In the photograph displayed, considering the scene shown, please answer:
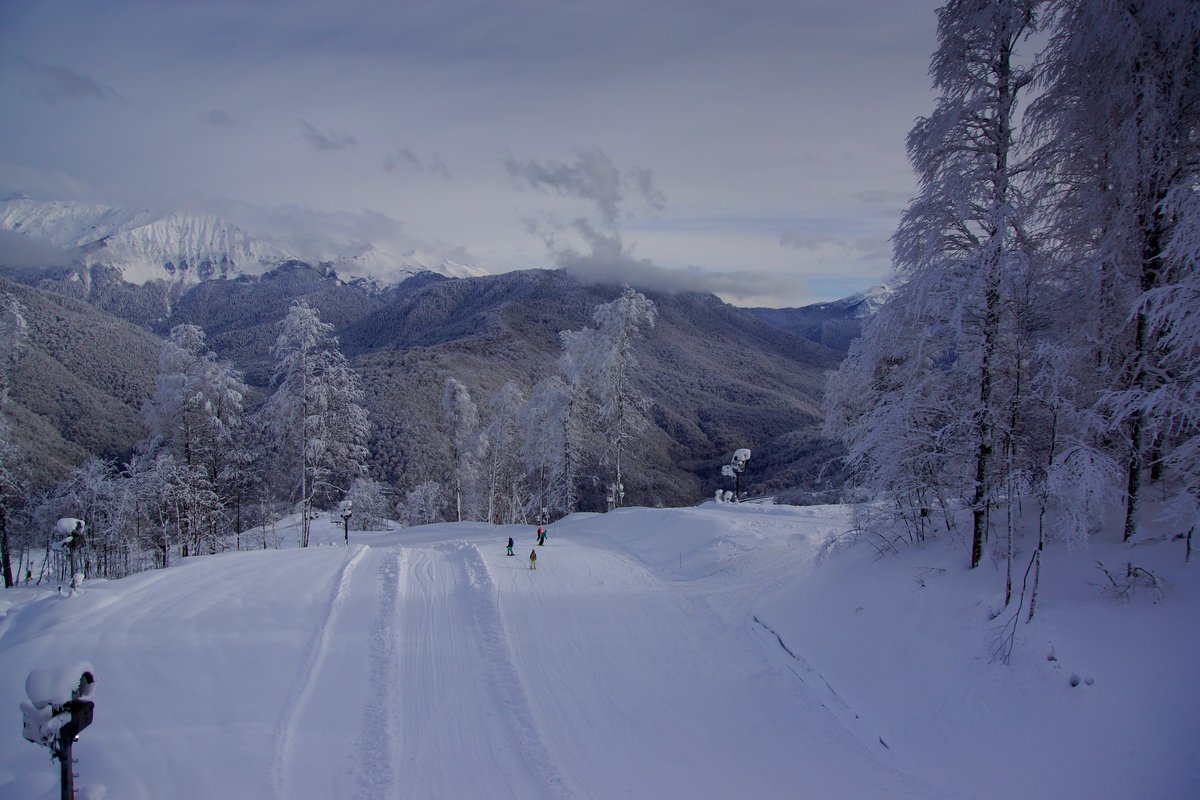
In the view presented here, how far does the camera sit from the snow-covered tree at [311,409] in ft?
82.3

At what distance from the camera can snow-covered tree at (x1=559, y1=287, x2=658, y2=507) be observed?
30.3m

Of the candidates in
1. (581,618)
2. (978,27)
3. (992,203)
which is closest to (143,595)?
(581,618)

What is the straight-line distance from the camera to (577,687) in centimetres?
1064

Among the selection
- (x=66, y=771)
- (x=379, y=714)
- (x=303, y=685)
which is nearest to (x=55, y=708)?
(x=66, y=771)

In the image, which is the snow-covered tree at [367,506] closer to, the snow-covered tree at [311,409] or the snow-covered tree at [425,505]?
the snow-covered tree at [425,505]

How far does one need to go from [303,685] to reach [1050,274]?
14864 millimetres

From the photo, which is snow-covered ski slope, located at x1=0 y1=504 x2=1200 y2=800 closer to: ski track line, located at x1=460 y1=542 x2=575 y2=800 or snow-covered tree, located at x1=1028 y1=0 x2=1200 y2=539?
ski track line, located at x1=460 y1=542 x2=575 y2=800

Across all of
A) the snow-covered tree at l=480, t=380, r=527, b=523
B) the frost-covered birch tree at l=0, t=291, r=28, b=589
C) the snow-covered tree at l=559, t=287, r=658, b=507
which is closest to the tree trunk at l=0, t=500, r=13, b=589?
the frost-covered birch tree at l=0, t=291, r=28, b=589

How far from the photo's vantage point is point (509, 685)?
10.6m

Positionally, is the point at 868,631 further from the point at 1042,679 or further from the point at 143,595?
the point at 143,595

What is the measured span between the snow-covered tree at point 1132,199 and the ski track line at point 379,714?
1155cm

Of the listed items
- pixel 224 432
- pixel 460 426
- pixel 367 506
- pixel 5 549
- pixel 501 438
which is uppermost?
pixel 224 432

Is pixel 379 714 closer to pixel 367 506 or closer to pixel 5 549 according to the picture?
pixel 5 549

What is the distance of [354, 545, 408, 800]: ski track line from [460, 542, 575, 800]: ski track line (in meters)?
1.84
